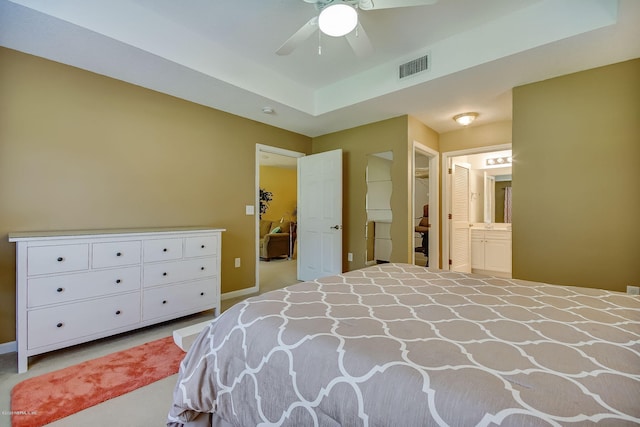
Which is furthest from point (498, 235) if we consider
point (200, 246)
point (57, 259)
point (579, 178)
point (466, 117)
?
point (57, 259)

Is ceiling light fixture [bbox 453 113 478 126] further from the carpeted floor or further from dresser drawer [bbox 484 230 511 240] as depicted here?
the carpeted floor

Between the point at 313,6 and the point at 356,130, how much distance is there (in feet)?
6.61

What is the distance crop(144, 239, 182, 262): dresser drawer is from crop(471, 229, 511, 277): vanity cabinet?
181 inches

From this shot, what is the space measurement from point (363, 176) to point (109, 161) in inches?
112

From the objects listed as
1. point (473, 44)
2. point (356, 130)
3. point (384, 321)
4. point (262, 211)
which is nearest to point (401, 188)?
point (356, 130)

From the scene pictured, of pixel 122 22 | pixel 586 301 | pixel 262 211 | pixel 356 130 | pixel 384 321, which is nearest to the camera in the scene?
pixel 384 321

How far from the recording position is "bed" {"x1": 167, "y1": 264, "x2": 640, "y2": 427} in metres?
0.63

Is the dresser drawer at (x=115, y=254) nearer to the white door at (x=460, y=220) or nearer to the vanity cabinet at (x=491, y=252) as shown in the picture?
the white door at (x=460, y=220)

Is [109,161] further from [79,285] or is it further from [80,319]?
[80,319]

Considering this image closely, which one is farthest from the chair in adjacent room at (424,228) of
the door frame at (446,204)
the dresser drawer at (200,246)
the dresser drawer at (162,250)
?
the dresser drawer at (162,250)

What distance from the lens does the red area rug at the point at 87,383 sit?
1.50 metres

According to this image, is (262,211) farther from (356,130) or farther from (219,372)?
(219,372)

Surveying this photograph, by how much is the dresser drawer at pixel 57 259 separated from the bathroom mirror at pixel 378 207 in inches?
117

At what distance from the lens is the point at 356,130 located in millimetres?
4023
